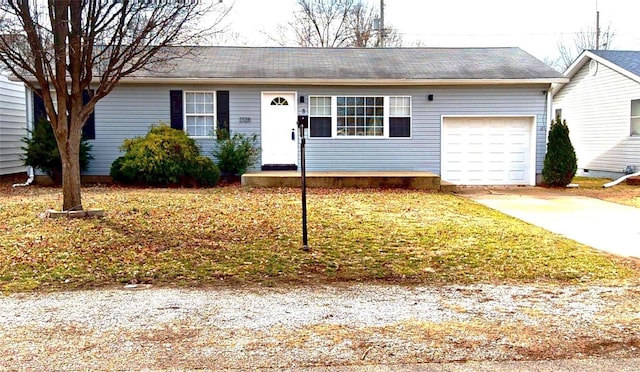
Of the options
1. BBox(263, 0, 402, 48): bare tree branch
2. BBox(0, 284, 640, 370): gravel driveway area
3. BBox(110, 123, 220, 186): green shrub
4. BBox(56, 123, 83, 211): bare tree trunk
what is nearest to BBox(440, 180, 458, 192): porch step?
BBox(110, 123, 220, 186): green shrub

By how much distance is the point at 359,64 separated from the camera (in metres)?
16.7

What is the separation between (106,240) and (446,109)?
1079cm

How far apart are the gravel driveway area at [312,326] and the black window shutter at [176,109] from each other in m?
10.8

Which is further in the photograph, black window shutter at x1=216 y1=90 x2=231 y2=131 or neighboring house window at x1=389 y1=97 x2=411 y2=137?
neighboring house window at x1=389 y1=97 x2=411 y2=137

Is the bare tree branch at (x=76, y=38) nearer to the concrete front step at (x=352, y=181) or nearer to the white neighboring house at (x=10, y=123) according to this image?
the concrete front step at (x=352, y=181)

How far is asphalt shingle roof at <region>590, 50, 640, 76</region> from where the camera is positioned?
1760 centimetres

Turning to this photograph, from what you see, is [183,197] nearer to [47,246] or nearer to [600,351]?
[47,246]

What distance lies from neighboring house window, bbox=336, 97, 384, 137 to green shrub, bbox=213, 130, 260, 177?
7.55 feet

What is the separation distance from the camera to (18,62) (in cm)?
820

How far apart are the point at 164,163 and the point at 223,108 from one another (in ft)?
8.23

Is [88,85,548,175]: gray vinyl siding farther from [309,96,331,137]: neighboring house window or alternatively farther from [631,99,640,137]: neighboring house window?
[631,99,640,137]: neighboring house window

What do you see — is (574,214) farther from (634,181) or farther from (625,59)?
(625,59)

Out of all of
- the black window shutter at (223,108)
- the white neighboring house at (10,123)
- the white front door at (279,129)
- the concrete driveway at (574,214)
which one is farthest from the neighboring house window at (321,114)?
the white neighboring house at (10,123)

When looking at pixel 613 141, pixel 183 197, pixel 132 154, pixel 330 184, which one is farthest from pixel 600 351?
pixel 613 141
